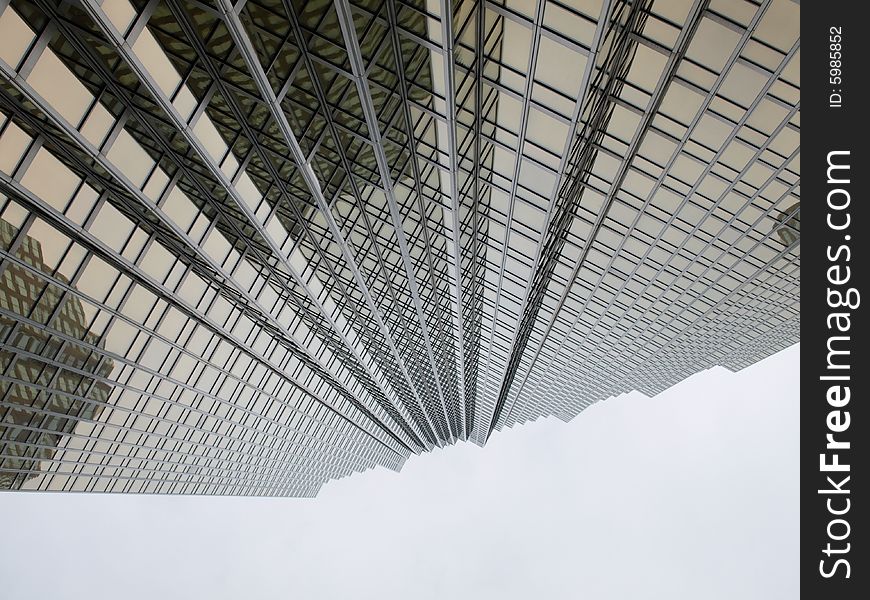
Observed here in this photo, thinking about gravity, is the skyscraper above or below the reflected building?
above

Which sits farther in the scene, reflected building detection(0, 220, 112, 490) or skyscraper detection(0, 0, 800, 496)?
reflected building detection(0, 220, 112, 490)

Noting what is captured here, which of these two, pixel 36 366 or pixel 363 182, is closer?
pixel 363 182

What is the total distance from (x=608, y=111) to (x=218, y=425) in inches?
1766

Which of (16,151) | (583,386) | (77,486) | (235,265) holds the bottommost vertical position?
(77,486)

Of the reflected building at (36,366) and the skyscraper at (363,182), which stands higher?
the skyscraper at (363,182)

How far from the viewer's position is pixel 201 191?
2688 centimetres

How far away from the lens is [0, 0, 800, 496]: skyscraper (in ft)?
60.1

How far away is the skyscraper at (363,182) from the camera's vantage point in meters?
18.3

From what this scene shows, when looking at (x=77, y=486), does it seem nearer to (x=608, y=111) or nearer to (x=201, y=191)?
(x=201, y=191)

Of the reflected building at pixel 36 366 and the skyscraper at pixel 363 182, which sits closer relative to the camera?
the skyscraper at pixel 363 182

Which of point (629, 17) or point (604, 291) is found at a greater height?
point (604, 291)

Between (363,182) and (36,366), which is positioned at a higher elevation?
(363,182)

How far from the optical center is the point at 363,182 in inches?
1098
